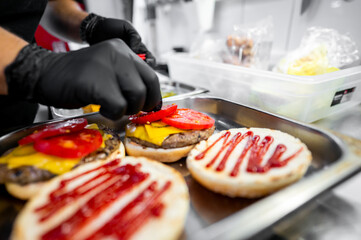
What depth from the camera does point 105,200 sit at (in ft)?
2.88

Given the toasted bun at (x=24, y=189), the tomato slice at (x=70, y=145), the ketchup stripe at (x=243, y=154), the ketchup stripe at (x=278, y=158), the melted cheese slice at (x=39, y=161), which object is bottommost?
the toasted bun at (x=24, y=189)

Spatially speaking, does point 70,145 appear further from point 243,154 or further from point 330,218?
point 330,218

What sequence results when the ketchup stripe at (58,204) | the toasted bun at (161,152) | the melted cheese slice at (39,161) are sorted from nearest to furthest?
1. the ketchup stripe at (58,204)
2. the melted cheese slice at (39,161)
3. the toasted bun at (161,152)

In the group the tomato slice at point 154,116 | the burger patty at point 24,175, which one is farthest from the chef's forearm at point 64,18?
the burger patty at point 24,175

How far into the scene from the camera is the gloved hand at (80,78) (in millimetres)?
1078

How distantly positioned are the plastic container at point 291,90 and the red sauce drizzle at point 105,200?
127 cm

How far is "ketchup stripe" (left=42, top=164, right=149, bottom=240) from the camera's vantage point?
2.44 ft

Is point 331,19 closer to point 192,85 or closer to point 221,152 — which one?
point 192,85

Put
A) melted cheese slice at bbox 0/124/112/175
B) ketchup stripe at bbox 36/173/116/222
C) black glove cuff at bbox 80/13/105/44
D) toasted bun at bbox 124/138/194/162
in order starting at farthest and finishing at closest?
black glove cuff at bbox 80/13/105/44 → toasted bun at bbox 124/138/194/162 → melted cheese slice at bbox 0/124/112/175 → ketchup stripe at bbox 36/173/116/222

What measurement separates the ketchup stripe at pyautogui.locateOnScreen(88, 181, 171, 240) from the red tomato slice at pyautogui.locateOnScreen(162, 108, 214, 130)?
1.92 ft

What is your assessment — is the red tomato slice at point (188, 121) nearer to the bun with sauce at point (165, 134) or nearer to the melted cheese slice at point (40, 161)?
the bun with sauce at point (165, 134)

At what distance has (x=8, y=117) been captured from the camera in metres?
1.96

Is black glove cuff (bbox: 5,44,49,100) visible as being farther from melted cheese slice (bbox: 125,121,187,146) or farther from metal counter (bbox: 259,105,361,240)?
metal counter (bbox: 259,105,361,240)

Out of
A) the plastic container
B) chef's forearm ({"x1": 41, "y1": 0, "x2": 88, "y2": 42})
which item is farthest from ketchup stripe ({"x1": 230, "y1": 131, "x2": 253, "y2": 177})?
chef's forearm ({"x1": 41, "y1": 0, "x2": 88, "y2": 42})
